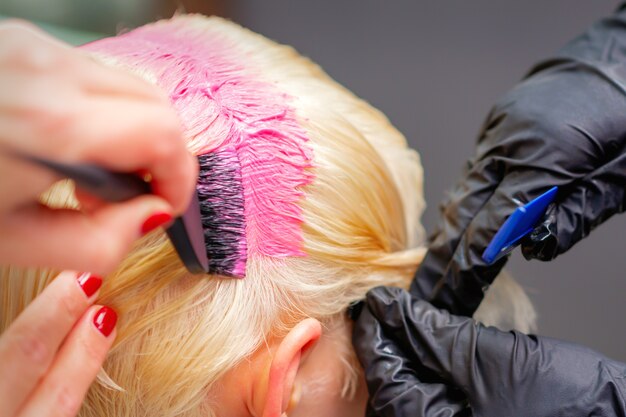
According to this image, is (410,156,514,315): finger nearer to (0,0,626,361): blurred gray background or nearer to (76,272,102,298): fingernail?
(76,272,102,298): fingernail

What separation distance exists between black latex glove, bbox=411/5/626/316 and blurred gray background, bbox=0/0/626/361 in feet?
1.81

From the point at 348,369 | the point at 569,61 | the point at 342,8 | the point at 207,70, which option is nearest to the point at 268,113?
the point at 207,70

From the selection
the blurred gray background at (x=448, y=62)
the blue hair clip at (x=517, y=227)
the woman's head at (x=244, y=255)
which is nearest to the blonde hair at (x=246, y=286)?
the woman's head at (x=244, y=255)

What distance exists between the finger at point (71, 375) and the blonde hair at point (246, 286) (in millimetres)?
46

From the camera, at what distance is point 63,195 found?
2.01ft

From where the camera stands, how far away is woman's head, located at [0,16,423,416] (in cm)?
65

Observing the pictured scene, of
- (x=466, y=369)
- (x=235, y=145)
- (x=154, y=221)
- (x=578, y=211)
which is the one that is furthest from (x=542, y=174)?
(x=154, y=221)

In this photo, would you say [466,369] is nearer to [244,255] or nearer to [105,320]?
[244,255]

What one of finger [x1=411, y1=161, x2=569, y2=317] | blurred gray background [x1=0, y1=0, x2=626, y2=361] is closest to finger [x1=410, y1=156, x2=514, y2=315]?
finger [x1=411, y1=161, x2=569, y2=317]

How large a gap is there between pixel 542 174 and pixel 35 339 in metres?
0.57

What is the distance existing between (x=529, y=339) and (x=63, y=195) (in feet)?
1.67

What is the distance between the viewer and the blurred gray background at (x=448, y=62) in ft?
4.32

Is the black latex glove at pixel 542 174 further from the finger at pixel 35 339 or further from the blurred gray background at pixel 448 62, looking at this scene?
the blurred gray background at pixel 448 62

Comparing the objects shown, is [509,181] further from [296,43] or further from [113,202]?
[296,43]
